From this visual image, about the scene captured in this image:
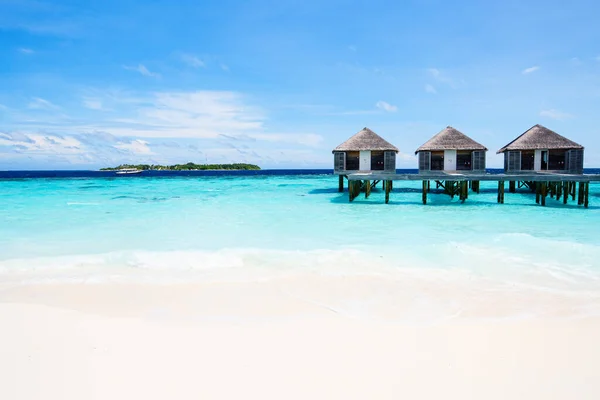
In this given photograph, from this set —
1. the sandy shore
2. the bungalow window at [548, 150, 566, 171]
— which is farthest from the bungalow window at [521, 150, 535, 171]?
the sandy shore

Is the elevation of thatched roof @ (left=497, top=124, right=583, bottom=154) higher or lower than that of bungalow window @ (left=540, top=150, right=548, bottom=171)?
higher

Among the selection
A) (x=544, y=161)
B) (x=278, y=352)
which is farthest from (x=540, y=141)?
(x=278, y=352)

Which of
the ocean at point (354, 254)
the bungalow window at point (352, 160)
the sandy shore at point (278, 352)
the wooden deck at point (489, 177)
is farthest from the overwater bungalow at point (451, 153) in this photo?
the sandy shore at point (278, 352)

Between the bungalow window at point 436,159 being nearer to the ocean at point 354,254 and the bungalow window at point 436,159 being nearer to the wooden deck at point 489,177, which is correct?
the wooden deck at point 489,177

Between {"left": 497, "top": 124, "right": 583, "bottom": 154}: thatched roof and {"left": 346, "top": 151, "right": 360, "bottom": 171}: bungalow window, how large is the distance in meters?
8.48

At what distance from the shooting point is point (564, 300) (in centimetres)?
582

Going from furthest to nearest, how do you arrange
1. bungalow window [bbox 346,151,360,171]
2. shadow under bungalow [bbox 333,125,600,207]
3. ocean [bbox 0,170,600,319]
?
bungalow window [bbox 346,151,360,171], shadow under bungalow [bbox 333,125,600,207], ocean [bbox 0,170,600,319]

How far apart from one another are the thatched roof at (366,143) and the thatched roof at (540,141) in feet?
22.2

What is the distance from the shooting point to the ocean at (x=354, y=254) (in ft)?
20.3

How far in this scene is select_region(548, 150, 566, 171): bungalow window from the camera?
20.8 meters

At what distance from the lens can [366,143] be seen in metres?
22.4

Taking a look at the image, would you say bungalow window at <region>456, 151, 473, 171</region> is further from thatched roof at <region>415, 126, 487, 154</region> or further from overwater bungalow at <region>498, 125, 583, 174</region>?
overwater bungalow at <region>498, 125, 583, 174</region>

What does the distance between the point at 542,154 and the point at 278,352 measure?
2226 cm

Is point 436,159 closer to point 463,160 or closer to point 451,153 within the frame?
point 451,153
